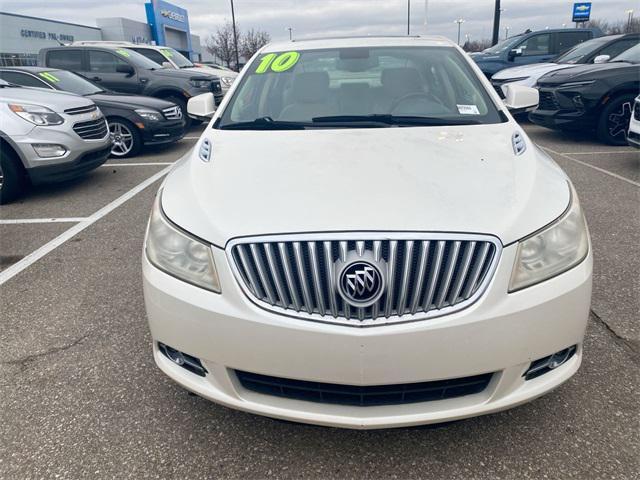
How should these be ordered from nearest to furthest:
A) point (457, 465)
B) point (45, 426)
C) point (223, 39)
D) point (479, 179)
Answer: point (457, 465) → point (479, 179) → point (45, 426) → point (223, 39)

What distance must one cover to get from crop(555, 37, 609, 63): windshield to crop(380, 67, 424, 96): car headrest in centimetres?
811

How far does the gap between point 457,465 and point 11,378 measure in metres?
2.21

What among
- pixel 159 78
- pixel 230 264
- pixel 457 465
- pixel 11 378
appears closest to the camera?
pixel 230 264

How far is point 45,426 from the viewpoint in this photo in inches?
85.4

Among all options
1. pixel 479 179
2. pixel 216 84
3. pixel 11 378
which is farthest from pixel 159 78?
pixel 479 179

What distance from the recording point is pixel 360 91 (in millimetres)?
3039

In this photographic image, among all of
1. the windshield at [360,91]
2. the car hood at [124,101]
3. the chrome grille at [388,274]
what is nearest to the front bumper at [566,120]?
the windshield at [360,91]

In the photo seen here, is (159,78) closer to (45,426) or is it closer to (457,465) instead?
(45,426)

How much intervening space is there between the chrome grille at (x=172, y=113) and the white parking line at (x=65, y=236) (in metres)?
2.15

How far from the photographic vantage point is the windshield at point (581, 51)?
953 cm

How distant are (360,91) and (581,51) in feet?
29.3

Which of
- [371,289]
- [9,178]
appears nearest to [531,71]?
[9,178]

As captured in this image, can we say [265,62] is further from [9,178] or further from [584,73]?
[584,73]

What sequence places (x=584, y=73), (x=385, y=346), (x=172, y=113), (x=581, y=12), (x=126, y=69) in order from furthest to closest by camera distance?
(x=581, y=12)
(x=126, y=69)
(x=172, y=113)
(x=584, y=73)
(x=385, y=346)
